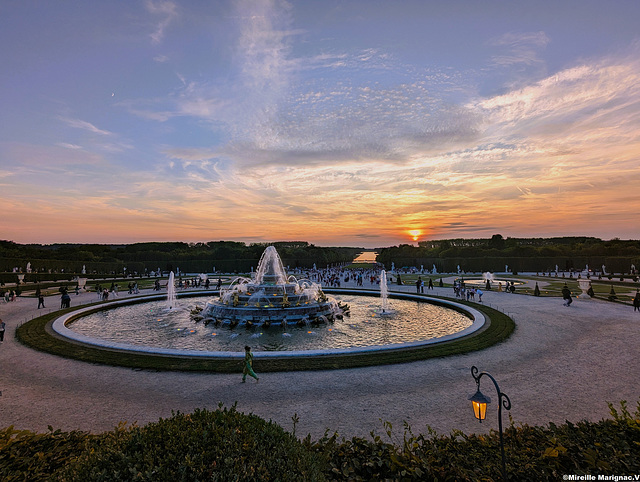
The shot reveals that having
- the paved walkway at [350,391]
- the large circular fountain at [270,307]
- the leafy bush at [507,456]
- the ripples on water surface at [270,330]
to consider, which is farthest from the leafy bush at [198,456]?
the large circular fountain at [270,307]

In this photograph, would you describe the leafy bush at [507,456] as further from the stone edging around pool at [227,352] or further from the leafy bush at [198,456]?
the stone edging around pool at [227,352]

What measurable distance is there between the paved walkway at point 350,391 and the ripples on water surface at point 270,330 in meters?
4.52

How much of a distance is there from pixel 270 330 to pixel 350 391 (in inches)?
447

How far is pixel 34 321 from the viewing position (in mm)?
22156

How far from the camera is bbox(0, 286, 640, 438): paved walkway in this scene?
9.16m

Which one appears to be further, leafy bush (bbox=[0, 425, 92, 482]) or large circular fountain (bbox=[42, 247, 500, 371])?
large circular fountain (bbox=[42, 247, 500, 371])

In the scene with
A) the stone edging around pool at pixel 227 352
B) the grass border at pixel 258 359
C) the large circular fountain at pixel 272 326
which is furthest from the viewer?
the large circular fountain at pixel 272 326

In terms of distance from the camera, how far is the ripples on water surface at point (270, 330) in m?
18.1

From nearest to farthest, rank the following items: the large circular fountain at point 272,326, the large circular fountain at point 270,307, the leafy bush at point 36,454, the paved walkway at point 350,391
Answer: the leafy bush at point 36,454, the paved walkway at point 350,391, the large circular fountain at point 272,326, the large circular fountain at point 270,307

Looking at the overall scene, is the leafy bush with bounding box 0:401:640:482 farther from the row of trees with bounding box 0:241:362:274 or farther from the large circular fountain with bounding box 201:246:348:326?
the row of trees with bounding box 0:241:362:274

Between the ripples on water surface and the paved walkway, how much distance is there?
4.52 meters

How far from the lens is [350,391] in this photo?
11.1 meters

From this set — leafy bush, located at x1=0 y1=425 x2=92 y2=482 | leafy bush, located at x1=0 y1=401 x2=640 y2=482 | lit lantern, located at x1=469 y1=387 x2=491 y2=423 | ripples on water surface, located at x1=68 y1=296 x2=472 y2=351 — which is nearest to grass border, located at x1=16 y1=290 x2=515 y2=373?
ripples on water surface, located at x1=68 y1=296 x2=472 y2=351

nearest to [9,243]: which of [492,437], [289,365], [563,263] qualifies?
[289,365]
